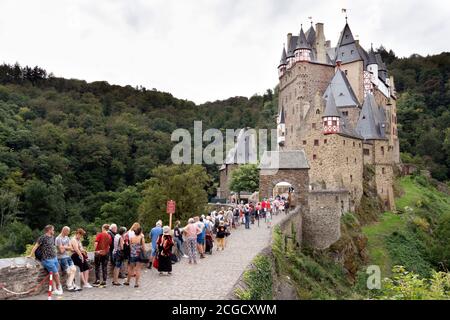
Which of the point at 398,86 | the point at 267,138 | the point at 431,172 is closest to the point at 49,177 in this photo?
the point at 267,138

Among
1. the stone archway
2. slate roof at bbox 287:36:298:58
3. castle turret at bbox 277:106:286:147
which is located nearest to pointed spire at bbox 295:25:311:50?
slate roof at bbox 287:36:298:58

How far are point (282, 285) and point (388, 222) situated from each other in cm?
2885

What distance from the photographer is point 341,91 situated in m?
48.3

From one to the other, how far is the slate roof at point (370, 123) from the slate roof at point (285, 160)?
16970 millimetres

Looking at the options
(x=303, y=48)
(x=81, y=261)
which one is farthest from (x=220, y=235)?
(x=303, y=48)

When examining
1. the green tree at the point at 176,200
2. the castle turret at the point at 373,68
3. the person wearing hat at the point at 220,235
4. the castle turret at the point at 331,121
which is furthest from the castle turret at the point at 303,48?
the person wearing hat at the point at 220,235

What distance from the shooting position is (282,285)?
1559cm

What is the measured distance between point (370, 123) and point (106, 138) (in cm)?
4623

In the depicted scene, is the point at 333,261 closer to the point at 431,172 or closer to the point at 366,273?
the point at 366,273

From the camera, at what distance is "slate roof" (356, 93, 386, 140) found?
45719mm

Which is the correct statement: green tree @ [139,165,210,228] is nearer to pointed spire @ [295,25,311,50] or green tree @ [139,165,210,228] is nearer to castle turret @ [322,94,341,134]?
castle turret @ [322,94,341,134]

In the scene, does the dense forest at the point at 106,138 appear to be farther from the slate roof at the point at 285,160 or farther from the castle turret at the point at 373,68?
the castle turret at the point at 373,68

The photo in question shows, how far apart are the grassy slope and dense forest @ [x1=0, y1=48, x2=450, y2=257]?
14.7 metres

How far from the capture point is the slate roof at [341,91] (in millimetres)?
47438
